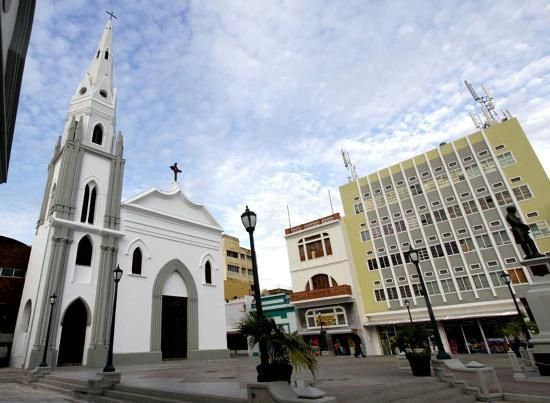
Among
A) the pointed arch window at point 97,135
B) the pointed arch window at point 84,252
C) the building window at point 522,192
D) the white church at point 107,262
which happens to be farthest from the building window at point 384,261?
the pointed arch window at point 97,135

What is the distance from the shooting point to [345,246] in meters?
31.2

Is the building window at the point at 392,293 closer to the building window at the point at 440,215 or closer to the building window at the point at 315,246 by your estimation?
the building window at the point at 315,246

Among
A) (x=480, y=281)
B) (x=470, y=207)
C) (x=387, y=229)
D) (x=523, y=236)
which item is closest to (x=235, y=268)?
(x=387, y=229)

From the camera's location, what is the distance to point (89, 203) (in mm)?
19938

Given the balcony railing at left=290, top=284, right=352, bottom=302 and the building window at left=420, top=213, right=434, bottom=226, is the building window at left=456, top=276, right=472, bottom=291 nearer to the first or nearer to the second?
the building window at left=420, top=213, right=434, bottom=226

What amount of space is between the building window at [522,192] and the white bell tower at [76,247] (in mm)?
29138

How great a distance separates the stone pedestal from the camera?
8.46m

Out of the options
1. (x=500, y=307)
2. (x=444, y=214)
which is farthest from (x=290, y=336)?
(x=444, y=214)

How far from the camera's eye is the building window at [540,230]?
899 inches

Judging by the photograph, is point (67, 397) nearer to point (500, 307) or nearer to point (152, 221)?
point (152, 221)

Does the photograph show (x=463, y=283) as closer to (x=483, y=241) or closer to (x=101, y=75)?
(x=483, y=241)

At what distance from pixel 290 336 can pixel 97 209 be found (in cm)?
1845

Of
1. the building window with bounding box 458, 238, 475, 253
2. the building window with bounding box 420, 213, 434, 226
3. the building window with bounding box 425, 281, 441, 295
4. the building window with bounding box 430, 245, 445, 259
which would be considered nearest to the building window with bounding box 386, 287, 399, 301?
the building window with bounding box 425, 281, 441, 295

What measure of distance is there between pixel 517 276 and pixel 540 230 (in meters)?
3.76
